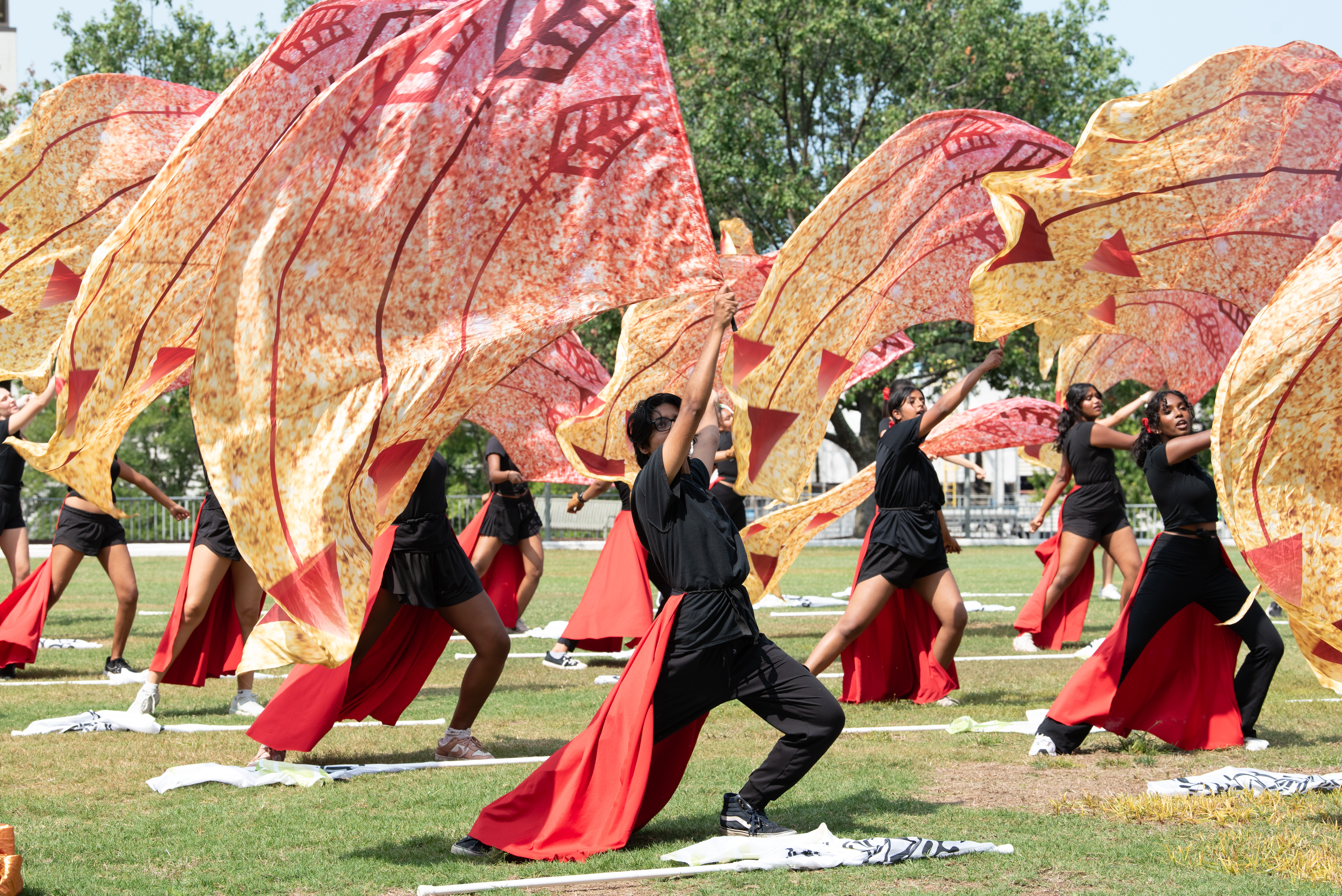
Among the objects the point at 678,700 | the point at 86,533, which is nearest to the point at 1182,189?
the point at 678,700

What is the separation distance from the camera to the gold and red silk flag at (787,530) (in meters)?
10.2

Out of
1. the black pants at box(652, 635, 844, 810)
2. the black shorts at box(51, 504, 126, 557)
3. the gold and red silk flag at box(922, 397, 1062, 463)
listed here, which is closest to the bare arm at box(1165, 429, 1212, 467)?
the black pants at box(652, 635, 844, 810)

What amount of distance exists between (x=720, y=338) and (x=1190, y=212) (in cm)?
329

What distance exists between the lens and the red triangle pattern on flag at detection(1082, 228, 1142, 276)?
22.3 ft

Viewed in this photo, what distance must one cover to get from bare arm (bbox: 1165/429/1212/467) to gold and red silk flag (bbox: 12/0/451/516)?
426 centimetres

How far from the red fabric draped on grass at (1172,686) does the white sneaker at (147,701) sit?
4933mm

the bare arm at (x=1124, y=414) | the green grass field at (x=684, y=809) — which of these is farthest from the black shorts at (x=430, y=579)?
the bare arm at (x=1124, y=414)

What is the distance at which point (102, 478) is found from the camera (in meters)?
4.81

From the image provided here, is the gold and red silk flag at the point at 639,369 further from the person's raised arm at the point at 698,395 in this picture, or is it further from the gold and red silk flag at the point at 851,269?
the person's raised arm at the point at 698,395

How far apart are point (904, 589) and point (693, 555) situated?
150 inches

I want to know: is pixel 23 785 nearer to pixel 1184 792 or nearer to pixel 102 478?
pixel 102 478

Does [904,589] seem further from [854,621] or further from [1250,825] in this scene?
[1250,825]

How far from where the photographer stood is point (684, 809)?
221 inches

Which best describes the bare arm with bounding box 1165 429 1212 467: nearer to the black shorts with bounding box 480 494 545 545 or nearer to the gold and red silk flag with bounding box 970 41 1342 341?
the gold and red silk flag with bounding box 970 41 1342 341
